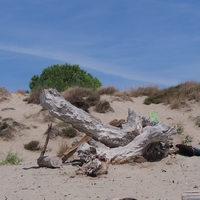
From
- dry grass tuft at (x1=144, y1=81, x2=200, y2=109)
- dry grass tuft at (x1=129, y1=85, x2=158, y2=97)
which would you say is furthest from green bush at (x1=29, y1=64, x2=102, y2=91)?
dry grass tuft at (x1=144, y1=81, x2=200, y2=109)

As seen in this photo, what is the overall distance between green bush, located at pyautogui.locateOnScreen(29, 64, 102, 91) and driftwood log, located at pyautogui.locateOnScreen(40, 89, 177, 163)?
739 inches

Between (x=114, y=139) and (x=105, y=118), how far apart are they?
30.4 feet

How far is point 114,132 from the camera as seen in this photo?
1092 centimetres

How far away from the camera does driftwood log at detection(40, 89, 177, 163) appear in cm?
1041

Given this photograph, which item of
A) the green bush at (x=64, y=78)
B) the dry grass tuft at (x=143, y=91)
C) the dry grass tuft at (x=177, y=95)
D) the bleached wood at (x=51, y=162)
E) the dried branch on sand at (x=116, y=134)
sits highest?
the green bush at (x=64, y=78)

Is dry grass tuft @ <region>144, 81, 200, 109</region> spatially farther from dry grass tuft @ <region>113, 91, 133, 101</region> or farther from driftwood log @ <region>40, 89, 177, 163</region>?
driftwood log @ <region>40, 89, 177, 163</region>

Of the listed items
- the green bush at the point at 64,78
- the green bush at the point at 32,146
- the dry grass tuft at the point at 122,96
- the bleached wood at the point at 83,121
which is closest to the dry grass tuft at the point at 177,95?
the dry grass tuft at the point at 122,96

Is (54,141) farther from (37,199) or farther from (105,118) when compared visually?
(37,199)

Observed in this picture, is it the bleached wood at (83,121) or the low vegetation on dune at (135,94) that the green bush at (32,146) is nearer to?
the low vegetation on dune at (135,94)

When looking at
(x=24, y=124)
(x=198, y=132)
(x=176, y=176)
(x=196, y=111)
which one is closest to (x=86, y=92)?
(x=24, y=124)

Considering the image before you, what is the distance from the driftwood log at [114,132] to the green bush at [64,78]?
61.6 ft

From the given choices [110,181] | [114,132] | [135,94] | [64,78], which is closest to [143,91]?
[135,94]

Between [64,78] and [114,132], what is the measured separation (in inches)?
800

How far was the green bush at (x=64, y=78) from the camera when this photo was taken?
30350 millimetres
